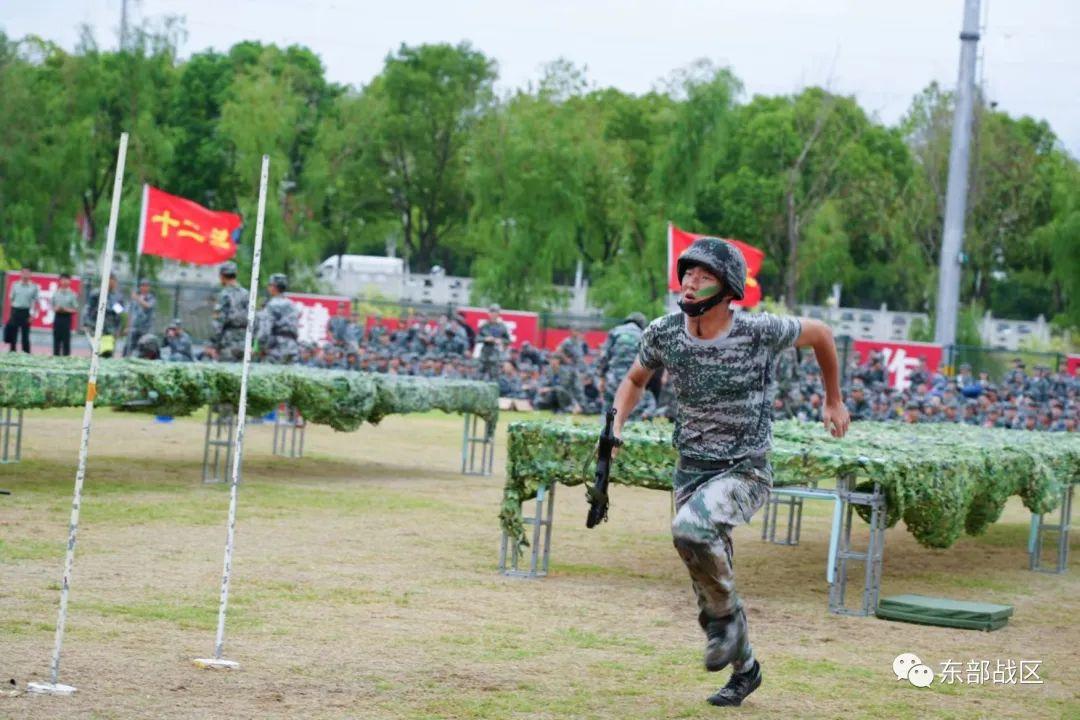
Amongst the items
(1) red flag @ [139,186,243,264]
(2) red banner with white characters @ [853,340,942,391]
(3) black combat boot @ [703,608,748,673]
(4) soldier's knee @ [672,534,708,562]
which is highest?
(1) red flag @ [139,186,243,264]

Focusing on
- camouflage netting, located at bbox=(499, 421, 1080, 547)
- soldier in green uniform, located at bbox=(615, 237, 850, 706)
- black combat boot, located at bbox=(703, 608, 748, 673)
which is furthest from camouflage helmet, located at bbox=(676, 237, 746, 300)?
camouflage netting, located at bbox=(499, 421, 1080, 547)

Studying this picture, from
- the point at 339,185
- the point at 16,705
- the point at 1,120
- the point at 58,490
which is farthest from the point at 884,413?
the point at 339,185

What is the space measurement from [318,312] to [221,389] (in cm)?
2467

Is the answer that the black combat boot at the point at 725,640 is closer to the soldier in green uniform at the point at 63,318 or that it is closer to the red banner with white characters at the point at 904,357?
the soldier in green uniform at the point at 63,318

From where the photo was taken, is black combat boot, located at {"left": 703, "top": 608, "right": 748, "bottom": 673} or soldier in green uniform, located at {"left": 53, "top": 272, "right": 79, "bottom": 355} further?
soldier in green uniform, located at {"left": 53, "top": 272, "right": 79, "bottom": 355}

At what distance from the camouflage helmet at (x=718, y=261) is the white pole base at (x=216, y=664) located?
2.64 meters

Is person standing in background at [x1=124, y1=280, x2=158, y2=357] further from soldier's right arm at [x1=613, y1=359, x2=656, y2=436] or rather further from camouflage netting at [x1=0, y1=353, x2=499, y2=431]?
soldier's right arm at [x1=613, y1=359, x2=656, y2=436]

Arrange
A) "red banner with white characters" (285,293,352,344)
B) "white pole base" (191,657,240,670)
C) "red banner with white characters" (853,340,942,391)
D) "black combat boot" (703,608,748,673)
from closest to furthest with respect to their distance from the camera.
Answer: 1. "black combat boot" (703,608,748,673)
2. "white pole base" (191,657,240,670)
3. "red banner with white characters" (853,340,942,391)
4. "red banner with white characters" (285,293,352,344)

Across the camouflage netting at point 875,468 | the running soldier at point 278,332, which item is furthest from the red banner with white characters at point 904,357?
the camouflage netting at point 875,468

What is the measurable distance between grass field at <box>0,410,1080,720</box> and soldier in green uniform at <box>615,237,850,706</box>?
1.39 ft

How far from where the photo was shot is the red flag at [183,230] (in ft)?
88.5

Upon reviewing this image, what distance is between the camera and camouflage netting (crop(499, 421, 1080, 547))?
31.5ft

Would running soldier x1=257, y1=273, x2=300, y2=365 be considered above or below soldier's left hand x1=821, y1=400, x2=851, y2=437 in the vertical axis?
above

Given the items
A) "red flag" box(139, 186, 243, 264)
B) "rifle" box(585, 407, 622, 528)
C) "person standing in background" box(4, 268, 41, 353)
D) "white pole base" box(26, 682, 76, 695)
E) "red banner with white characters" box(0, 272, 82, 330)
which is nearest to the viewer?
"white pole base" box(26, 682, 76, 695)
